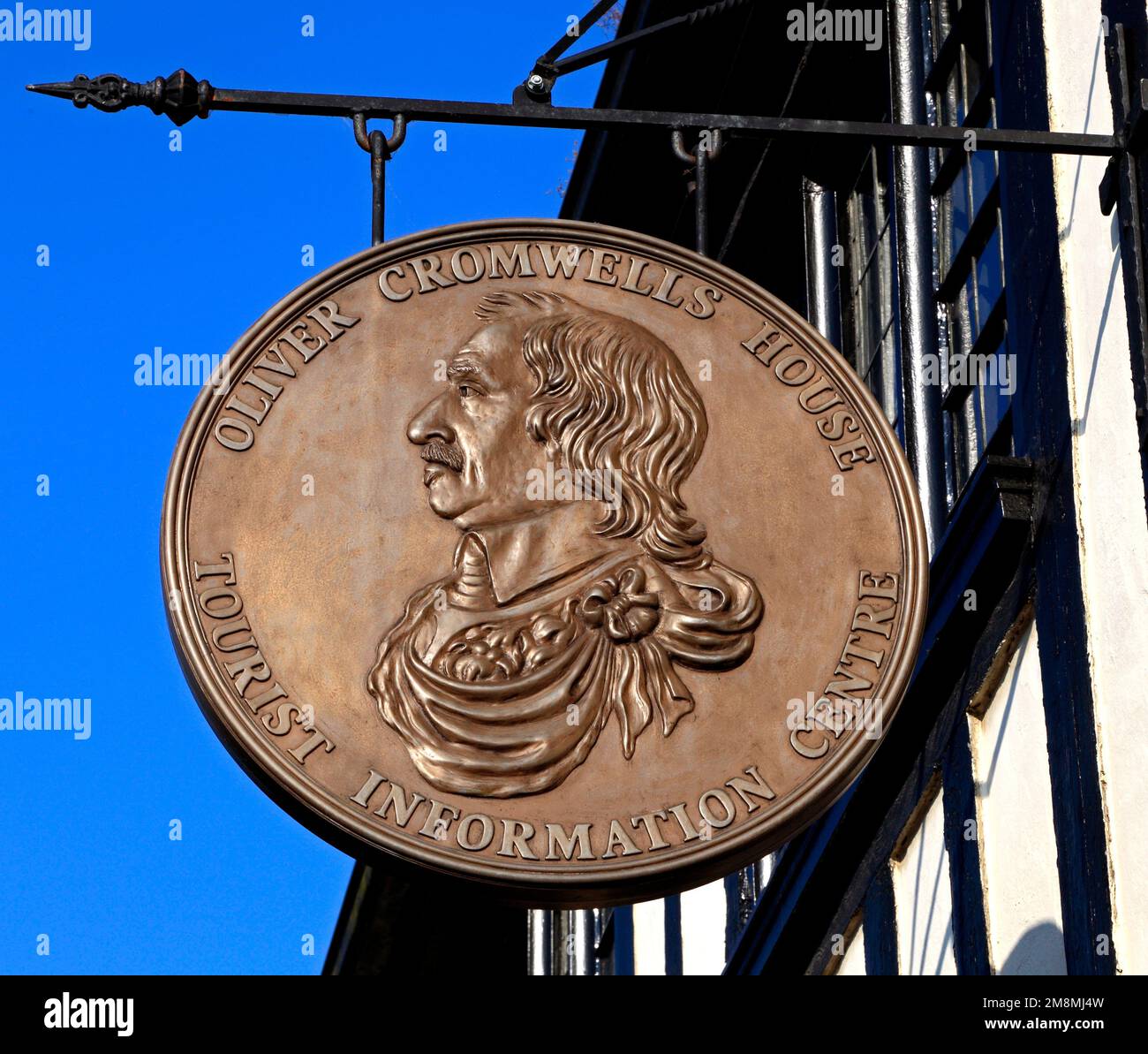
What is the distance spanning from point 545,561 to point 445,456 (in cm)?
38

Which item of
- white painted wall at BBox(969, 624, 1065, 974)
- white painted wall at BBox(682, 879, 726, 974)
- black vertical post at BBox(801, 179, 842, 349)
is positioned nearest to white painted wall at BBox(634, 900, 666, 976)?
white painted wall at BBox(682, 879, 726, 974)

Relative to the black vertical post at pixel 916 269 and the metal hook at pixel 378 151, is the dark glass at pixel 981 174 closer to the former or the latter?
the black vertical post at pixel 916 269

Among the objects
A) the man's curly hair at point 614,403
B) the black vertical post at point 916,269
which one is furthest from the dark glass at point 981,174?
the man's curly hair at point 614,403

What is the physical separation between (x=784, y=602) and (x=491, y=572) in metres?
0.75

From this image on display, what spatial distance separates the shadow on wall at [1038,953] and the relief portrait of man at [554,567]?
7.62ft

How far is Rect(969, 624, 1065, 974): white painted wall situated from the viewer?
791 centimetres

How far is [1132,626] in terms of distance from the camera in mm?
7098

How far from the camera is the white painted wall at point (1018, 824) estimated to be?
7.91m

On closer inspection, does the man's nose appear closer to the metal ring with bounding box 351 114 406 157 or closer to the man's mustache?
the man's mustache

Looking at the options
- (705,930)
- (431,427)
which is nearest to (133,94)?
(431,427)

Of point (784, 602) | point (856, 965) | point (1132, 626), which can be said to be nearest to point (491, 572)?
point (784, 602)

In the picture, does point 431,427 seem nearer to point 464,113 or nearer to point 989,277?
point 464,113

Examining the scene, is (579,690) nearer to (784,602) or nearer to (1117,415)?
(784,602)

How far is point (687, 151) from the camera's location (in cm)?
698
